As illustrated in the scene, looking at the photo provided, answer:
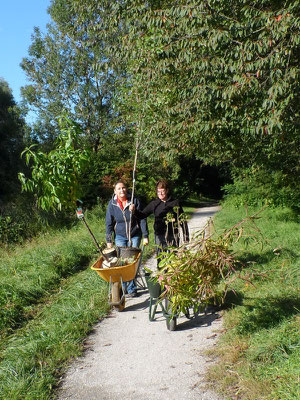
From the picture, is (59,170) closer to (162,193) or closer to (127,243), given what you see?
(162,193)

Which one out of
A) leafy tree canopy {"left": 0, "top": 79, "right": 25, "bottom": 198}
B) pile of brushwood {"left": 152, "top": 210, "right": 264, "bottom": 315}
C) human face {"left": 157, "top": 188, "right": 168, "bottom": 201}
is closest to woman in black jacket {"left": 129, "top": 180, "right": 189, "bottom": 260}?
human face {"left": 157, "top": 188, "right": 168, "bottom": 201}

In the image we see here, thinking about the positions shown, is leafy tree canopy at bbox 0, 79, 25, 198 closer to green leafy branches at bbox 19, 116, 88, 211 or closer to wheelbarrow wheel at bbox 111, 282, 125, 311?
green leafy branches at bbox 19, 116, 88, 211

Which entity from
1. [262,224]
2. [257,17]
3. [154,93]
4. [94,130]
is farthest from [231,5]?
[94,130]

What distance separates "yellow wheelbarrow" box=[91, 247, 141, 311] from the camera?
5070mm

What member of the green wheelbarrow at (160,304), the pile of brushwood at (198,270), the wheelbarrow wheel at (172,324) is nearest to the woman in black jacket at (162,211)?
the green wheelbarrow at (160,304)

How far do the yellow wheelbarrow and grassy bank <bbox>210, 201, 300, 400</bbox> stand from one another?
140 cm

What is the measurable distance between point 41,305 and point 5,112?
17882 millimetres

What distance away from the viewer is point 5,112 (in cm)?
2130

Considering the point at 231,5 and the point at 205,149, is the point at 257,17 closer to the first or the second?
the point at 231,5

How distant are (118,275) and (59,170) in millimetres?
1733

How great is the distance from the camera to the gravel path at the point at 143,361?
3318mm

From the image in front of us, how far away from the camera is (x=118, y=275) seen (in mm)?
5160

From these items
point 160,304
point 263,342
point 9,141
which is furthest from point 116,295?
point 9,141

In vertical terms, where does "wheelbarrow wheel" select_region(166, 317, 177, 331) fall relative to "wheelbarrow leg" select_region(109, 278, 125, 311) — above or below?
below
